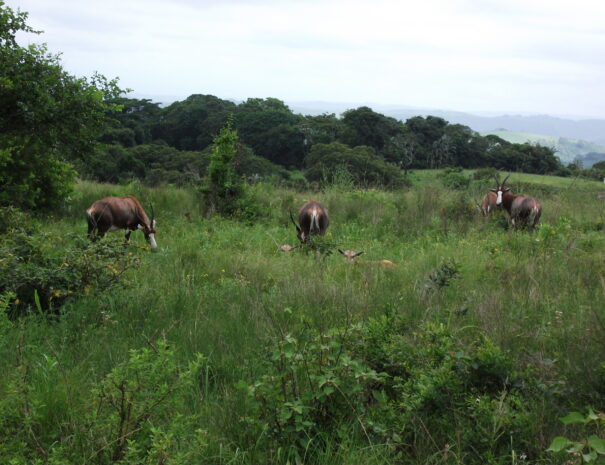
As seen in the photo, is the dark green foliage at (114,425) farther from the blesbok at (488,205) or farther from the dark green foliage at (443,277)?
the blesbok at (488,205)

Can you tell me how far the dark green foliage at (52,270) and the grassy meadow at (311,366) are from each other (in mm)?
150

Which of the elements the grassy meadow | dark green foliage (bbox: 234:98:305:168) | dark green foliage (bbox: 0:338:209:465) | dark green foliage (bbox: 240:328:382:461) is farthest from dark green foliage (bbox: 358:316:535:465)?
dark green foliage (bbox: 234:98:305:168)

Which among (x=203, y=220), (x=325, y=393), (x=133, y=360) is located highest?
(x=133, y=360)

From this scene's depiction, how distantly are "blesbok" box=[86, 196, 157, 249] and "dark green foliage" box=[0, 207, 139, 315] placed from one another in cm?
340

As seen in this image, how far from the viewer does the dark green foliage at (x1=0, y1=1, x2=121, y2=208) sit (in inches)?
347

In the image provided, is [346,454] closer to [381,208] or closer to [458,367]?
[458,367]

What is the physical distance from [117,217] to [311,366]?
271 inches

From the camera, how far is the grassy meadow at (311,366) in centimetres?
237

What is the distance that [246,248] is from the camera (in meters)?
8.38

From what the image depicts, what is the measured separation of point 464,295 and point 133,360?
3.15 metres

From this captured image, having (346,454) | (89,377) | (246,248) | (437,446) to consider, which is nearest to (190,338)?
(89,377)

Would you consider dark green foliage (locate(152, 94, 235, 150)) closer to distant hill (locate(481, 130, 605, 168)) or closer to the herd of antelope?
distant hill (locate(481, 130, 605, 168))

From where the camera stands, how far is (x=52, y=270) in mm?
4422

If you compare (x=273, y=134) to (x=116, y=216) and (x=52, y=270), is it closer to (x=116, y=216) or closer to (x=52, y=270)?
(x=116, y=216)
